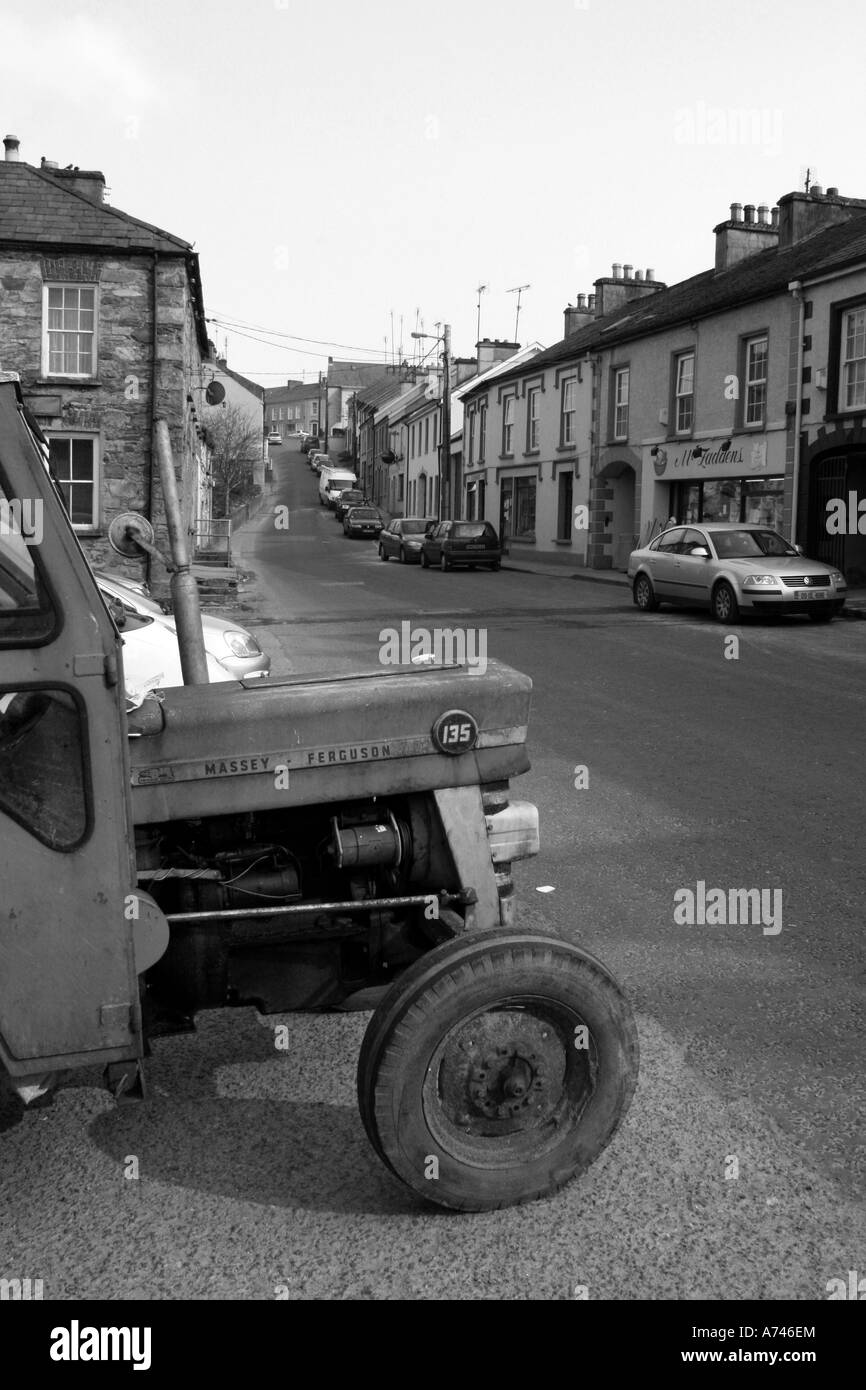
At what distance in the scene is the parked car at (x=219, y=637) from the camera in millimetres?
8297

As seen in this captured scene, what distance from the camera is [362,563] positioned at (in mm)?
38000

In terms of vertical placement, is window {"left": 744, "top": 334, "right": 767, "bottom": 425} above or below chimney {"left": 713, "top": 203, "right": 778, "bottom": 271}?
below

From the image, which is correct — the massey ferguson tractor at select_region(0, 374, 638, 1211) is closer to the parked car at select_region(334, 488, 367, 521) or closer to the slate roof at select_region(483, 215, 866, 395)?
the slate roof at select_region(483, 215, 866, 395)

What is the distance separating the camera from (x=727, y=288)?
2803 cm

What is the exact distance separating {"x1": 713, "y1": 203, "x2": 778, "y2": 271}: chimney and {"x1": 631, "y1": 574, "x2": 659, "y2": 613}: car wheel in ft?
47.7

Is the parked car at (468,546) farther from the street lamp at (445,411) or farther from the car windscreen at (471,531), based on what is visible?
the street lamp at (445,411)

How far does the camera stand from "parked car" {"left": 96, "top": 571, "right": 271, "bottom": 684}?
8.30 meters

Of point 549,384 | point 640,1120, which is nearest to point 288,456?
point 549,384

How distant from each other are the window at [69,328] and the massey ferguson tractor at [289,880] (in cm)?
2405

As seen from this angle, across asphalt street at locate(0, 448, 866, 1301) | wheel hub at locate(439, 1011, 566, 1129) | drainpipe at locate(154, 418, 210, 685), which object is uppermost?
drainpipe at locate(154, 418, 210, 685)

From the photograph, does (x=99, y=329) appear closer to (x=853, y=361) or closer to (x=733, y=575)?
(x=733, y=575)

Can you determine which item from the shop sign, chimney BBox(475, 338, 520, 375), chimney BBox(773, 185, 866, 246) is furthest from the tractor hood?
chimney BBox(475, 338, 520, 375)

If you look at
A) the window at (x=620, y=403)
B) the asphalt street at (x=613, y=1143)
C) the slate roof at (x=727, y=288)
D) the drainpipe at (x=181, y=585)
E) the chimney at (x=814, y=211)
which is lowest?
the asphalt street at (x=613, y=1143)

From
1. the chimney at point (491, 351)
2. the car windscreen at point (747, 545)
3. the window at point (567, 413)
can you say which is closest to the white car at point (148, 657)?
the car windscreen at point (747, 545)
